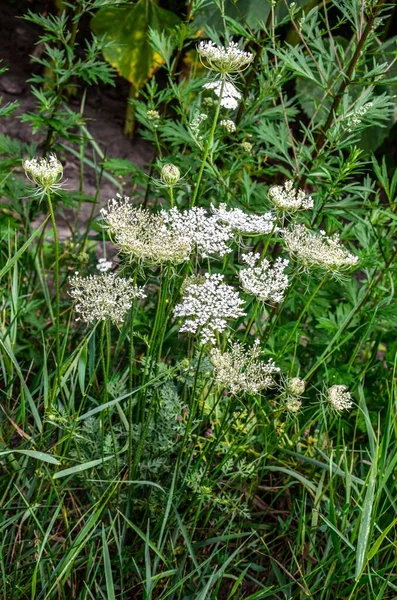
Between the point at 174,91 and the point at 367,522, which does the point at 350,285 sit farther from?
the point at 367,522

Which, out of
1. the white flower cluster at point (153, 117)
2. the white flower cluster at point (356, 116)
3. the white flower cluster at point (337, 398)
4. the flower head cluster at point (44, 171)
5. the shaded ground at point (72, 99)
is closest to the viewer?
the flower head cluster at point (44, 171)

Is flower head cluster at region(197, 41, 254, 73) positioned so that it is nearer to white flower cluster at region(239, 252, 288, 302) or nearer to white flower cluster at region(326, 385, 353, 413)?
white flower cluster at region(239, 252, 288, 302)

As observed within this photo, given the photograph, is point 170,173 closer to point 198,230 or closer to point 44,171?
point 198,230

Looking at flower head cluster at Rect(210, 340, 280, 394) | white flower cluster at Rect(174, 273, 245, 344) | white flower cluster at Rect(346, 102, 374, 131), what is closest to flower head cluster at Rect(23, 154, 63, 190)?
white flower cluster at Rect(174, 273, 245, 344)

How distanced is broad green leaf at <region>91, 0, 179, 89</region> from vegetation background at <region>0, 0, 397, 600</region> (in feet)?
4.76

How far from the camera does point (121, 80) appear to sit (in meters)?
5.25

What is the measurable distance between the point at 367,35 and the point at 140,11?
95.9 inches

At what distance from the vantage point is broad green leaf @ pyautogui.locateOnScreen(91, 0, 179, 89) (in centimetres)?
405

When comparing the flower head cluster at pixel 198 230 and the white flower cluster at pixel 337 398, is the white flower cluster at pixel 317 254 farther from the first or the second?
the white flower cluster at pixel 337 398

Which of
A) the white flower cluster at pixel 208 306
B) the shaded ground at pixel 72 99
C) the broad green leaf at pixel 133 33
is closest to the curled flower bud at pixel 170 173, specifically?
the white flower cluster at pixel 208 306

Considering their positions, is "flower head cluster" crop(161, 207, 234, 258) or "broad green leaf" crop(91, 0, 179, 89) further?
"broad green leaf" crop(91, 0, 179, 89)

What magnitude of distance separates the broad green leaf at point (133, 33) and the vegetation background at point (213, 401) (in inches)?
57.1

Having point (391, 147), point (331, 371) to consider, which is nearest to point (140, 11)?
point (391, 147)

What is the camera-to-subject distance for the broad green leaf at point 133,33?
4.05 meters
